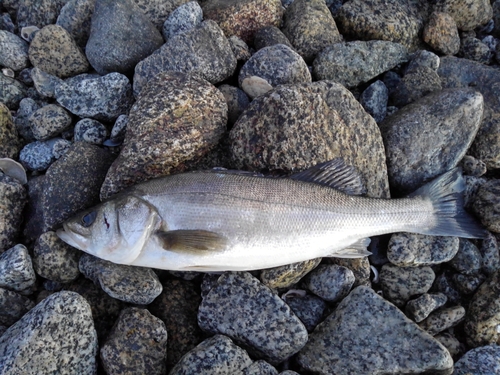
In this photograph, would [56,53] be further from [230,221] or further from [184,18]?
[230,221]

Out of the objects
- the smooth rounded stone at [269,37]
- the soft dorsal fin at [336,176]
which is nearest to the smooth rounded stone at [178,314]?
the soft dorsal fin at [336,176]

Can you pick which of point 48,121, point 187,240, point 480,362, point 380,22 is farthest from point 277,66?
point 480,362

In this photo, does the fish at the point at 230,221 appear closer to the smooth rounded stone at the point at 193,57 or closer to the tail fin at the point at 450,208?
the tail fin at the point at 450,208

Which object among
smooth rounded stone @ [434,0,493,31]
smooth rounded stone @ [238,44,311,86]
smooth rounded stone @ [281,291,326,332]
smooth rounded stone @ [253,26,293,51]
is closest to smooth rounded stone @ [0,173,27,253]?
smooth rounded stone @ [238,44,311,86]

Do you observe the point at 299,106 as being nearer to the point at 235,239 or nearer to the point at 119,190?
the point at 235,239

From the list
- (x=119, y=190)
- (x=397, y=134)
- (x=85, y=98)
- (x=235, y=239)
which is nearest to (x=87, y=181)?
(x=119, y=190)

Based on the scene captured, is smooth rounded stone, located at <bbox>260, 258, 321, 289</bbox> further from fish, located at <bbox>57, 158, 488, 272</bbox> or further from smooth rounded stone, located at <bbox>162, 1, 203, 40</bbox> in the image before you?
smooth rounded stone, located at <bbox>162, 1, 203, 40</bbox>

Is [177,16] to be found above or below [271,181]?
above
